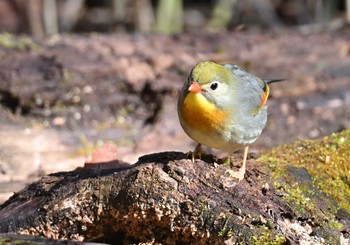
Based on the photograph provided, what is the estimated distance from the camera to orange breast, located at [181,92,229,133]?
155 inches

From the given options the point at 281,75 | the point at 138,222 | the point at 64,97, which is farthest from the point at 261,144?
the point at 138,222

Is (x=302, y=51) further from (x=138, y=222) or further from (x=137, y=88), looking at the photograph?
(x=138, y=222)

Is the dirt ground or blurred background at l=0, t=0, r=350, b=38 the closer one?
the dirt ground

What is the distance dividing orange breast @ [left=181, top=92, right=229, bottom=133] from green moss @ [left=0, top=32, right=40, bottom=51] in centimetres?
307

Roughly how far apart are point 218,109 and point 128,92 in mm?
2762

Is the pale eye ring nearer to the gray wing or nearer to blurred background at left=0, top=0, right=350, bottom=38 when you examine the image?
the gray wing

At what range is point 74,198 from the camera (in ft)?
12.6

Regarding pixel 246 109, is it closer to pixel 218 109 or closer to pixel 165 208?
pixel 218 109

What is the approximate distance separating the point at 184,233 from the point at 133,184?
368mm

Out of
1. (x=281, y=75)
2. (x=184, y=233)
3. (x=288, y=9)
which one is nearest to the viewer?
(x=184, y=233)

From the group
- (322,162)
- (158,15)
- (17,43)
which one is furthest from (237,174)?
(158,15)

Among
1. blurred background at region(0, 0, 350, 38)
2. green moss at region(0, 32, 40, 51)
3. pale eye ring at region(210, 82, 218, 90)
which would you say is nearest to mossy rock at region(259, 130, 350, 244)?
pale eye ring at region(210, 82, 218, 90)

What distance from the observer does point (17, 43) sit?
6680 millimetres

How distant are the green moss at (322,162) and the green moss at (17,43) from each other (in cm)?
304
